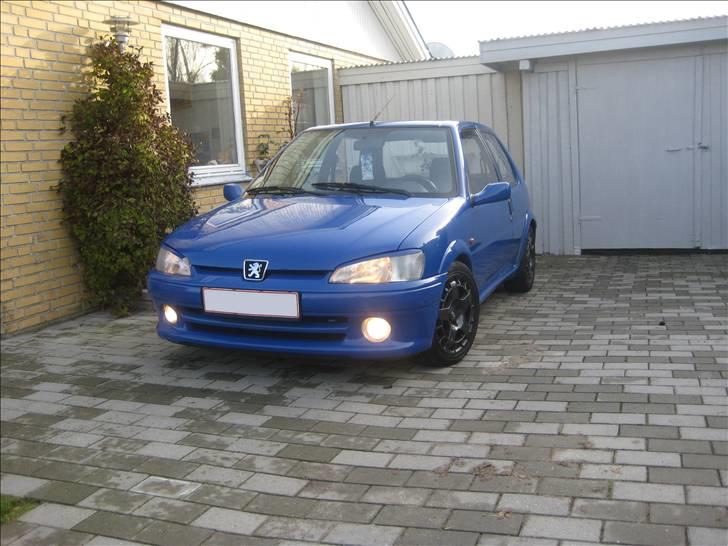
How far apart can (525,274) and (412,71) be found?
4757 mm

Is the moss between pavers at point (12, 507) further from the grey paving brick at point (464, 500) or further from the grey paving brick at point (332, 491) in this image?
the grey paving brick at point (464, 500)

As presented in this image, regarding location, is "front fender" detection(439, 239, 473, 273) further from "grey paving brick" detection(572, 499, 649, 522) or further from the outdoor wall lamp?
the outdoor wall lamp

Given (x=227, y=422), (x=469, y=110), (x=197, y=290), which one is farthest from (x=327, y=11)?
(x=227, y=422)

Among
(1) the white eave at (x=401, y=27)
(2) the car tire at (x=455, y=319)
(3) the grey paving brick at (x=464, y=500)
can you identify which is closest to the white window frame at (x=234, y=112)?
(2) the car tire at (x=455, y=319)

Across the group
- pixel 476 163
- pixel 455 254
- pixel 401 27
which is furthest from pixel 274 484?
pixel 401 27

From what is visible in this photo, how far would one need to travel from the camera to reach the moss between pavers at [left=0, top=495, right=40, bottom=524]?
10.6 ft

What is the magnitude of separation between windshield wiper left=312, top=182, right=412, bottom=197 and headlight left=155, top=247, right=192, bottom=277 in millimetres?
1293

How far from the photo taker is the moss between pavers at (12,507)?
127 inches

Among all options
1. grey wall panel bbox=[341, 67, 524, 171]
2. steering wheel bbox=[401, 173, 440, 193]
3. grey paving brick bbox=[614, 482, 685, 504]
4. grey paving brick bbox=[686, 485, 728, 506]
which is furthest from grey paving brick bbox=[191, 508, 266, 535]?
grey wall panel bbox=[341, 67, 524, 171]

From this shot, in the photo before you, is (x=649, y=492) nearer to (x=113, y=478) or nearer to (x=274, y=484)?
(x=274, y=484)

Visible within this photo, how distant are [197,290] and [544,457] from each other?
2.38 metres

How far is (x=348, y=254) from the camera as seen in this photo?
4.73 m

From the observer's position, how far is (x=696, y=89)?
9.67 m

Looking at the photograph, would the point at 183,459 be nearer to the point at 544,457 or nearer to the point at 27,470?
the point at 27,470
